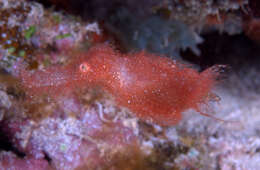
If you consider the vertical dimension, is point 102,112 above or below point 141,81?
below

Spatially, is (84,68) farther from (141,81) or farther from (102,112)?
(102,112)

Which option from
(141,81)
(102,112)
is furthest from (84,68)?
(102,112)

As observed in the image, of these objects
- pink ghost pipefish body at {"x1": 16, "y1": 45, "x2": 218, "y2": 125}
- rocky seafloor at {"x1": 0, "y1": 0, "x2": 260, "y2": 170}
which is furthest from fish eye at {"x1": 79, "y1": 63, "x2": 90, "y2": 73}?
rocky seafloor at {"x1": 0, "y1": 0, "x2": 260, "y2": 170}

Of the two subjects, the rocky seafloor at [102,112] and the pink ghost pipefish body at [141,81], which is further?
the rocky seafloor at [102,112]

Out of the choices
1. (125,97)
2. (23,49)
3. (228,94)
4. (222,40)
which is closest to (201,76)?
(125,97)

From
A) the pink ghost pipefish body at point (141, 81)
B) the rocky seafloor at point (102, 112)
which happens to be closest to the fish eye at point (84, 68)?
the pink ghost pipefish body at point (141, 81)

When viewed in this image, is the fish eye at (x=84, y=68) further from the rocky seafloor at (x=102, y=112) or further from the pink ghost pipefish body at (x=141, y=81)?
the rocky seafloor at (x=102, y=112)

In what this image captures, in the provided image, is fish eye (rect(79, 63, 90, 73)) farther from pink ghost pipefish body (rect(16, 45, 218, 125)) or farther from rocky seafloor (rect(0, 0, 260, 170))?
rocky seafloor (rect(0, 0, 260, 170))

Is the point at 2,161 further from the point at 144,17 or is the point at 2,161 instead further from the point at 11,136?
the point at 144,17
